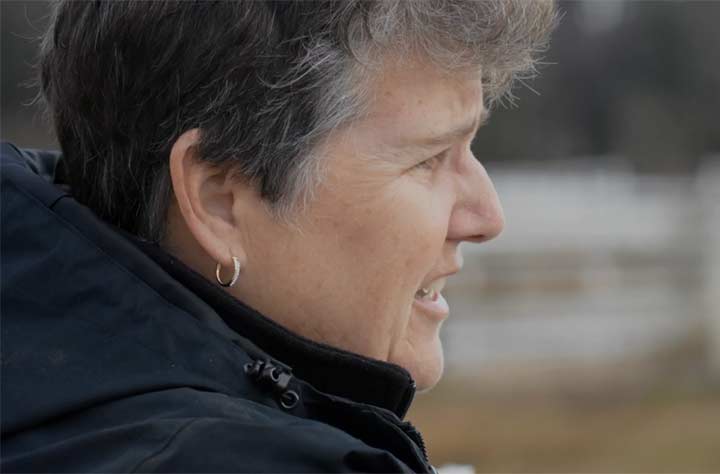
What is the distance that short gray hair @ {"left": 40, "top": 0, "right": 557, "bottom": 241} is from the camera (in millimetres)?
1496

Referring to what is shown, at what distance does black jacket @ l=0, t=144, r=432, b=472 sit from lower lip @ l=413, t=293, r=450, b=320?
196 millimetres

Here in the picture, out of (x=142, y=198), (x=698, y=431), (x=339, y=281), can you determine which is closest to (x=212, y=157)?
(x=142, y=198)

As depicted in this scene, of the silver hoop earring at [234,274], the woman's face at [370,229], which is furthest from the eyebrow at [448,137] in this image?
the silver hoop earring at [234,274]

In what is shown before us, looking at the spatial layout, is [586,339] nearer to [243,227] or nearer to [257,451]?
[243,227]

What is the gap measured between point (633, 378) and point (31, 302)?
7.70 metres

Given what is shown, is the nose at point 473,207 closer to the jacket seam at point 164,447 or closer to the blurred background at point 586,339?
the jacket seam at point 164,447

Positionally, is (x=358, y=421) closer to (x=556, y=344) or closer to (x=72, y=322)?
(x=72, y=322)

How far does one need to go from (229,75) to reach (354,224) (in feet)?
0.96

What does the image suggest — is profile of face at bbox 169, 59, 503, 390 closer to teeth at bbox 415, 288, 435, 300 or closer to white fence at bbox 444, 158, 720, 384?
teeth at bbox 415, 288, 435, 300

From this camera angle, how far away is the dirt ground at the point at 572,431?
22.5ft

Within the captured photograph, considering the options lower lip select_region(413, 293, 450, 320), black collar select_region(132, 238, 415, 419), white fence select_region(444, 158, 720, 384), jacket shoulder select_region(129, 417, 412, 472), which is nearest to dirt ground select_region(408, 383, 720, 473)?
white fence select_region(444, 158, 720, 384)

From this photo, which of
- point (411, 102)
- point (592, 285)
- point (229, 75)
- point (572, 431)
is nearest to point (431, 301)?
point (411, 102)

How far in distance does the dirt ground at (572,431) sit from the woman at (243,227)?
521 centimetres

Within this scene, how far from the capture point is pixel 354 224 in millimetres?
1618
